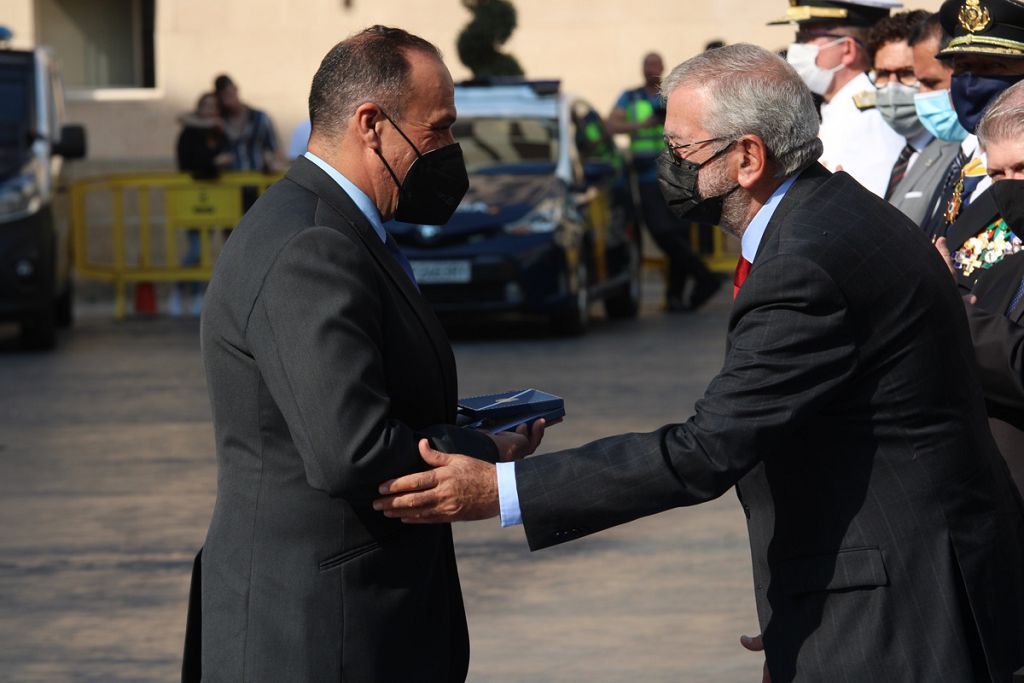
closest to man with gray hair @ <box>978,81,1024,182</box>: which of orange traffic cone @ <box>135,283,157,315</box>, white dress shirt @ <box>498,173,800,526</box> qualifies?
white dress shirt @ <box>498,173,800,526</box>

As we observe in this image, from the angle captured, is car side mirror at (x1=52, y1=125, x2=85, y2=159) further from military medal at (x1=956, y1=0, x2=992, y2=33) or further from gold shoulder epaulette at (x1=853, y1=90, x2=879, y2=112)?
military medal at (x1=956, y1=0, x2=992, y2=33)

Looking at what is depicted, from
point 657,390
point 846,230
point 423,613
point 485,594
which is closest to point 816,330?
point 846,230

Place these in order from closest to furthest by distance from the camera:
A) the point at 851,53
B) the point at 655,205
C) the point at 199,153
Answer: the point at 851,53
the point at 655,205
the point at 199,153

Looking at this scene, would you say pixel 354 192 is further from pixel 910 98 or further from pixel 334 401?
pixel 910 98

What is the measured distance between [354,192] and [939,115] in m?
3.13

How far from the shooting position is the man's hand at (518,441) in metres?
3.63

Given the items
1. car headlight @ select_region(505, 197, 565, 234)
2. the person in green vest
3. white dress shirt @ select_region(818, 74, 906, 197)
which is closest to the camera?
white dress shirt @ select_region(818, 74, 906, 197)

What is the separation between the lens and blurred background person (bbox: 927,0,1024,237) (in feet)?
16.8

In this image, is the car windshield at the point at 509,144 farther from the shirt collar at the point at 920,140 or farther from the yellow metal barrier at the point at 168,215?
the shirt collar at the point at 920,140

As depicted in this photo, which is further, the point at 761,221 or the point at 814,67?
the point at 814,67

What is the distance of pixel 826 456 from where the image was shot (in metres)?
3.34

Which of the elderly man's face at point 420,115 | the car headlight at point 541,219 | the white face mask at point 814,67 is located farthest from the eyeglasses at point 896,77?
the car headlight at point 541,219

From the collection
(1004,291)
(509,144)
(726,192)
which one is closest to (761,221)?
(726,192)

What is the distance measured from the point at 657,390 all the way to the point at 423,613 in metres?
8.20
